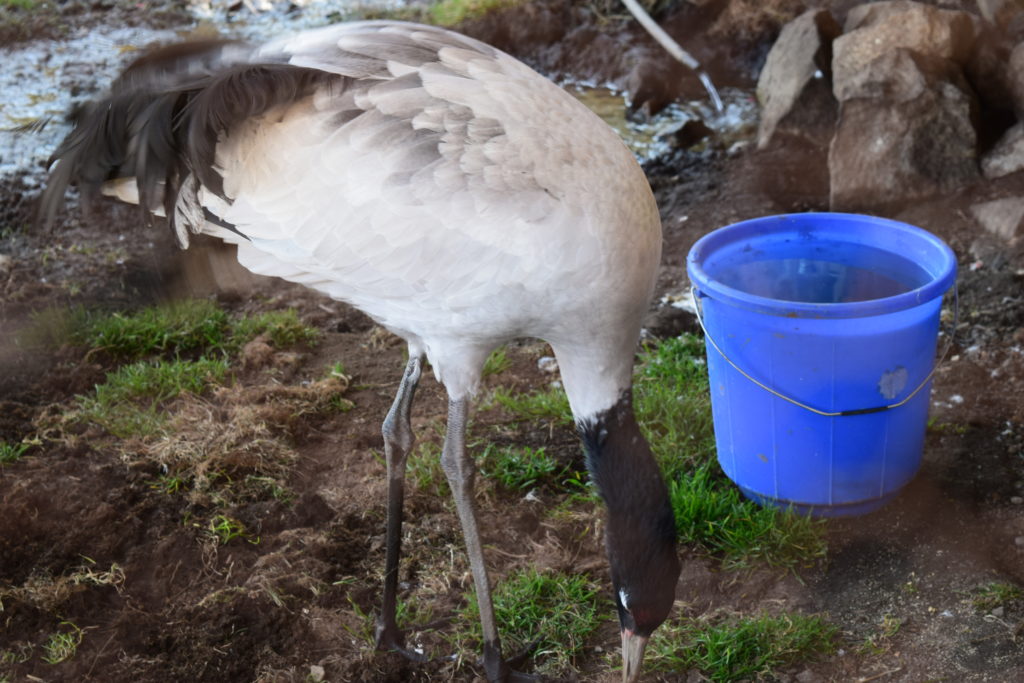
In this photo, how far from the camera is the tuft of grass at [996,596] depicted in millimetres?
2883

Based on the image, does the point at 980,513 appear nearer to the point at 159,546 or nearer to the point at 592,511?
the point at 592,511

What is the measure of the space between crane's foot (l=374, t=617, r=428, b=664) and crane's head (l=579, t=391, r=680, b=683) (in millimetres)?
617

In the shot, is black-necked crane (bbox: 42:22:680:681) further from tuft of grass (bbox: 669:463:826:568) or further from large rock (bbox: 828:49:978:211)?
large rock (bbox: 828:49:978:211)

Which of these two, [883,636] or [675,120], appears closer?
[883,636]

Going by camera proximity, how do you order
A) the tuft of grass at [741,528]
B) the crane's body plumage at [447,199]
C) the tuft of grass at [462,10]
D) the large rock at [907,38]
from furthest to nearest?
1. the tuft of grass at [462,10]
2. the large rock at [907,38]
3. the tuft of grass at [741,528]
4. the crane's body plumage at [447,199]

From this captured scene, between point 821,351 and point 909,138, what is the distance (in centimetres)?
225

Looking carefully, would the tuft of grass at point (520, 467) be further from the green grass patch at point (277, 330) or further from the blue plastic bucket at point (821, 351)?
the green grass patch at point (277, 330)

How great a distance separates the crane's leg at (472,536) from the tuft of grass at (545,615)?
12cm

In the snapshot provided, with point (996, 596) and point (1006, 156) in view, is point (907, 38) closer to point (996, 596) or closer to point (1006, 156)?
point (1006, 156)

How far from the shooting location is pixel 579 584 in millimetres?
3139

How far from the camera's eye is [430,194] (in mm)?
2545

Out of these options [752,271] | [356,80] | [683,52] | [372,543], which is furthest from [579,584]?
[683,52]

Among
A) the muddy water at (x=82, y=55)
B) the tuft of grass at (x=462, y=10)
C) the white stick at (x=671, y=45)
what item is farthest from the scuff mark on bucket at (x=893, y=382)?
the tuft of grass at (x=462, y=10)

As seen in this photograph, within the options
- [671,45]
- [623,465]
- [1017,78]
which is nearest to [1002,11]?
[1017,78]
